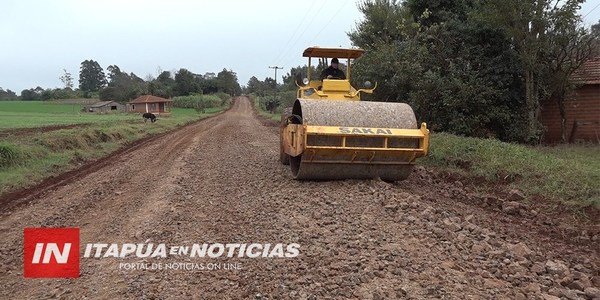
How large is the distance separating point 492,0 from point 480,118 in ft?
11.5

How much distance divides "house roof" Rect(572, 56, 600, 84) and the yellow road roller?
11.5 m

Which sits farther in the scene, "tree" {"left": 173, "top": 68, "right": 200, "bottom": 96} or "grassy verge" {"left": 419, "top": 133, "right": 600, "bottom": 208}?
"tree" {"left": 173, "top": 68, "right": 200, "bottom": 96}

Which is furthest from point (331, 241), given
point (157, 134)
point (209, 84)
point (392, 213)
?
point (209, 84)

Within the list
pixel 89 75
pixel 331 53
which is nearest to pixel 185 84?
pixel 89 75

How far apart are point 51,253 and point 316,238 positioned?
269cm

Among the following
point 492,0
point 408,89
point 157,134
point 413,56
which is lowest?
point 157,134

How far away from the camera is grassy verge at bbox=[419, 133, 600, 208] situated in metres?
8.10

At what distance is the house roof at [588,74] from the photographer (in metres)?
16.5

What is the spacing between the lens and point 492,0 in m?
14.7

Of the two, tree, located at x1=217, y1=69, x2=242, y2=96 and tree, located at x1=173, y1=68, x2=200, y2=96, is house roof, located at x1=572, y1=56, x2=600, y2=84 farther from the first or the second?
tree, located at x1=217, y1=69, x2=242, y2=96

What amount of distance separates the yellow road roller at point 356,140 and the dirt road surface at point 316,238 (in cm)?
27

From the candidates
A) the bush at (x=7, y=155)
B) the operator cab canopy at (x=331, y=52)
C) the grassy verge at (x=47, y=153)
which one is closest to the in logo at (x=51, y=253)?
the grassy verge at (x=47, y=153)

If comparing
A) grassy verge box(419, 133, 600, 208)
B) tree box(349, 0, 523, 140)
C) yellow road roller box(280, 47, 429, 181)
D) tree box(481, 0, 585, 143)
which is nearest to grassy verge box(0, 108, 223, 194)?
yellow road roller box(280, 47, 429, 181)

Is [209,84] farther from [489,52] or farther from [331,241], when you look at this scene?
[331,241]
